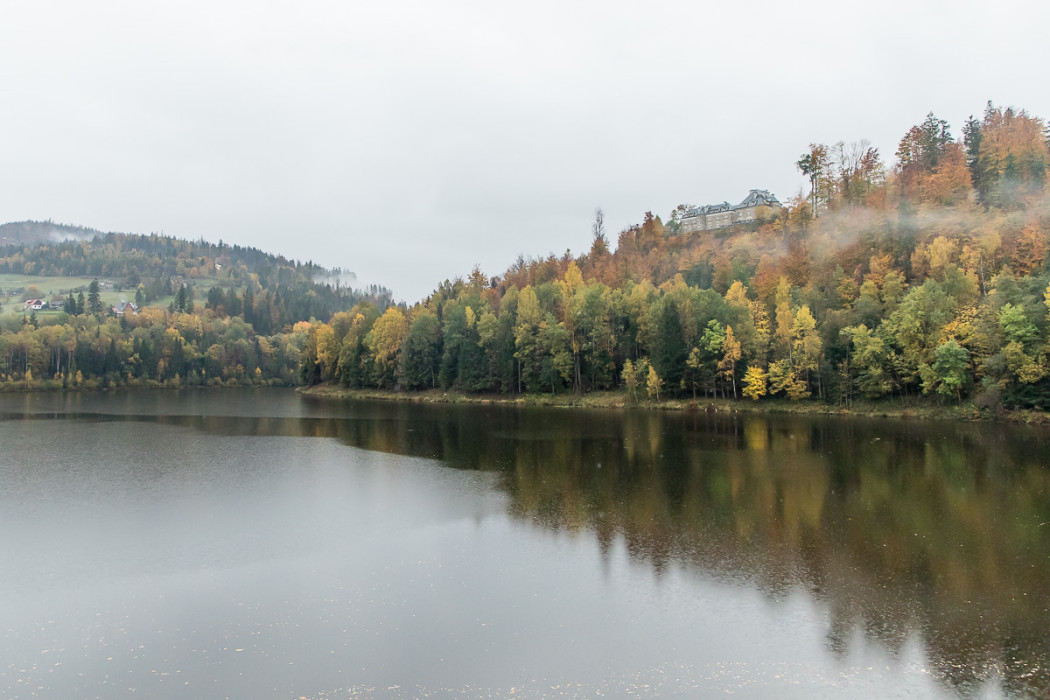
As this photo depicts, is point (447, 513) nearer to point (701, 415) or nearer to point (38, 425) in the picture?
point (701, 415)

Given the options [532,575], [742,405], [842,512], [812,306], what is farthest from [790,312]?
[532,575]

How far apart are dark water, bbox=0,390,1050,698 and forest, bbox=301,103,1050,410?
2263 centimetres

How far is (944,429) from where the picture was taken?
4781 cm

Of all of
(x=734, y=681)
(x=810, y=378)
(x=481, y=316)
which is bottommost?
(x=734, y=681)

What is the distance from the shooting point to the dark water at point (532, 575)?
485 inches

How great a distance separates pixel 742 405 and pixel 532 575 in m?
55.5

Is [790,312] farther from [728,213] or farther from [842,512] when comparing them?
[728,213]

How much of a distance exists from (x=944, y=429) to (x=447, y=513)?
41907mm

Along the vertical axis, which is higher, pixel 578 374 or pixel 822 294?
pixel 822 294

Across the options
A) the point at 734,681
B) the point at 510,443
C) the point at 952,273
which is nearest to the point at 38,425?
the point at 510,443

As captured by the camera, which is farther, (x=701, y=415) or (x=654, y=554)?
(x=701, y=415)

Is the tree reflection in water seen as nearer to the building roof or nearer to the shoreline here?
the shoreline

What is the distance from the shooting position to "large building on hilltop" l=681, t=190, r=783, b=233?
389 feet

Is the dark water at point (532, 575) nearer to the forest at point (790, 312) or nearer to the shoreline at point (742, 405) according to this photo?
the shoreline at point (742, 405)
